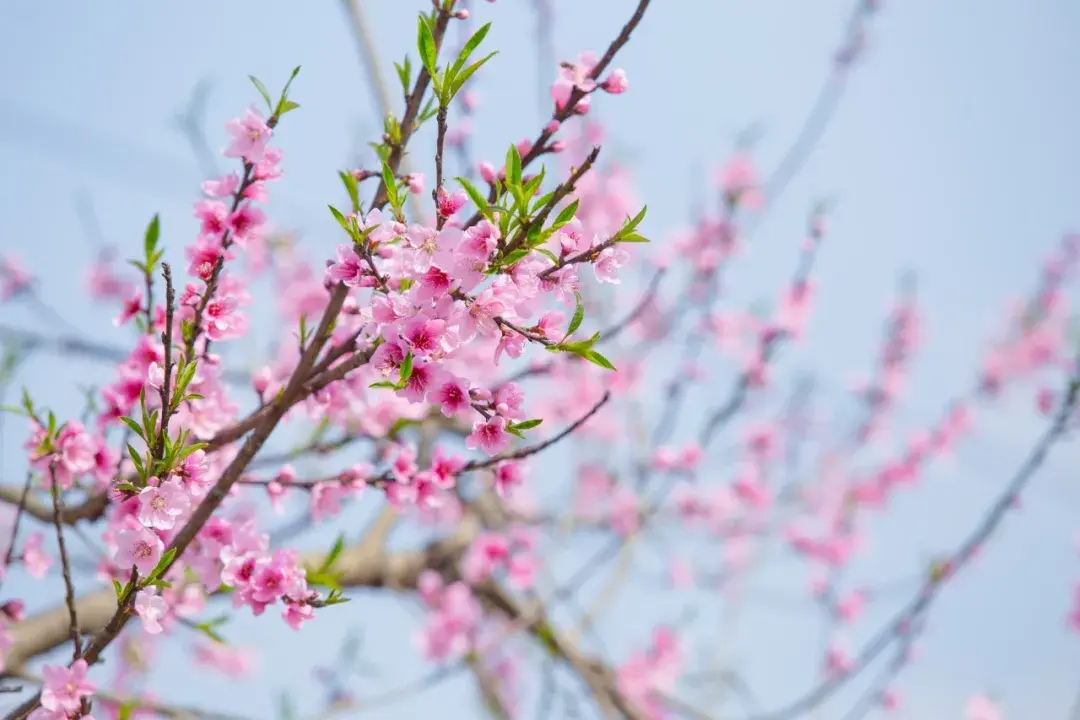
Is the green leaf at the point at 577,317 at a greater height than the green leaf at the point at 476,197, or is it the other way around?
the green leaf at the point at 476,197

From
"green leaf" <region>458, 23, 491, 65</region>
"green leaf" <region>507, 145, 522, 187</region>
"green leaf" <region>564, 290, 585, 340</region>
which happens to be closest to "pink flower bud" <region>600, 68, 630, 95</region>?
"green leaf" <region>458, 23, 491, 65</region>

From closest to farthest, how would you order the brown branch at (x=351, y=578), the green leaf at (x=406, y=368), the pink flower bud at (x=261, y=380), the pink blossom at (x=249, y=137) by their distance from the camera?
the green leaf at (x=406, y=368) → the pink blossom at (x=249, y=137) → the pink flower bud at (x=261, y=380) → the brown branch at (x=351, y=578)

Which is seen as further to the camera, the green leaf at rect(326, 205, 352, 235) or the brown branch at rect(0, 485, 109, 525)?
the brown branch at rect(0, 485, 109, 525)

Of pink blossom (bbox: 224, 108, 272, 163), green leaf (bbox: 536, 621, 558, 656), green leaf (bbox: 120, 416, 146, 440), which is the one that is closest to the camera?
green leaf (bbox: 120, 416, 146, 440)

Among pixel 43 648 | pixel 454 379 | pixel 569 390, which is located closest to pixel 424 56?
pixel 454 379

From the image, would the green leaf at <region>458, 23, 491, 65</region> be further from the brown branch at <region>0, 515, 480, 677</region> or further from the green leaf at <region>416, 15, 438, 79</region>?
the brown branch at <region>0, 515, 480, 677</region>

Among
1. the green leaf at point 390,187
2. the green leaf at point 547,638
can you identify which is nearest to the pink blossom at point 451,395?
the green leaf at point 390,187

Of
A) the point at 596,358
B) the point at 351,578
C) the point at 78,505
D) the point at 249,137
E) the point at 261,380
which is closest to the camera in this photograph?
the point at 596,358

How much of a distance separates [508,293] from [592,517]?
16.1ft

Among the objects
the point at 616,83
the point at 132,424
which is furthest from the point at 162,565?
the point at 616,83

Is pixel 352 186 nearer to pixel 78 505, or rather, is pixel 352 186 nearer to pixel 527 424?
pixel 527 424

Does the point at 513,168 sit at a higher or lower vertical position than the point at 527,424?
higher

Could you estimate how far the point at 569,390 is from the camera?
811cm

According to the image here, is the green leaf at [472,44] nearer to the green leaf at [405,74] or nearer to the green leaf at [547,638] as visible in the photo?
the green leaf at [405,74]
